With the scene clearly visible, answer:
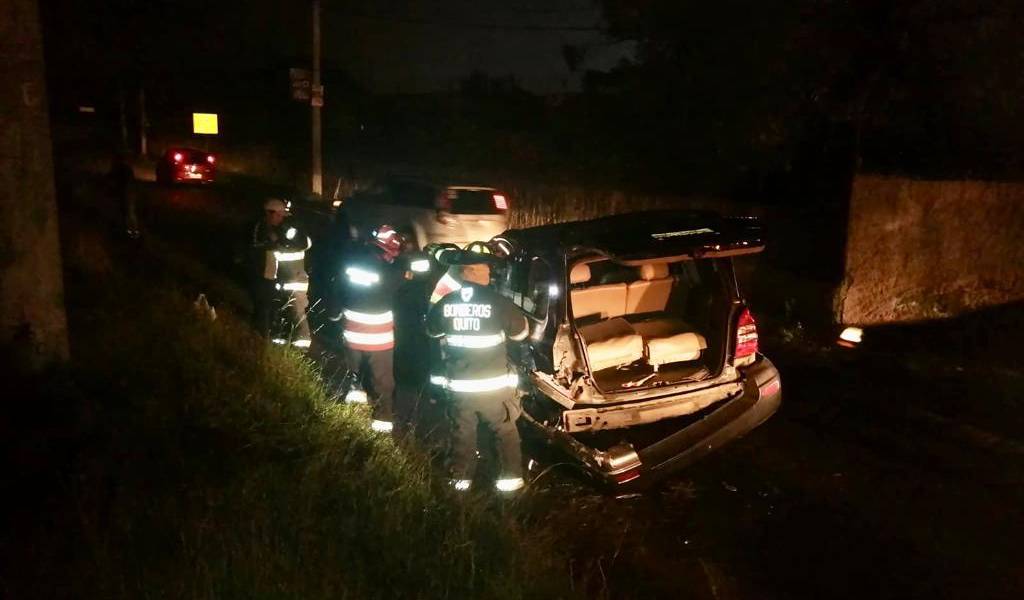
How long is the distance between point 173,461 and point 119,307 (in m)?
3.39

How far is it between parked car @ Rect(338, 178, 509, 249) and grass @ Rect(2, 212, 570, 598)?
23.2 ft

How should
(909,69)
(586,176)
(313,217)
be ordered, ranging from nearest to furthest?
(909,69) < (313,217) < (586,176)

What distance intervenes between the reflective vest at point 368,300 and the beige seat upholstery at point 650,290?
187cm

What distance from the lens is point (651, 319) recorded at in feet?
21.2

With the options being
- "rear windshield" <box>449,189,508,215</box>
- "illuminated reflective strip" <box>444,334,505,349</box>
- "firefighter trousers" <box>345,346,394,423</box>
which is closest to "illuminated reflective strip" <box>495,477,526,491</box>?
"illuminated reflective strip" <box>444,334,505,349</box>

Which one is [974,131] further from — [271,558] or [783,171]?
[271,558]

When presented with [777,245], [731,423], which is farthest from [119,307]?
[777,245]

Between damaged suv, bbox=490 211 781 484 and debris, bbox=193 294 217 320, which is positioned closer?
damaged suv, bbox=490 211 781 484

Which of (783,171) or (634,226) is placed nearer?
(634,226)

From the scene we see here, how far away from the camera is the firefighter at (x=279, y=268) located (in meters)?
7.81

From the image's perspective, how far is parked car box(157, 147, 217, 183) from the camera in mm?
25578

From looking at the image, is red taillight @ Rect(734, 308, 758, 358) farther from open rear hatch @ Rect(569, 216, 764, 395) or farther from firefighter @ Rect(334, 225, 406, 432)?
firefighter @ Rect(334, 225, 406, 432)

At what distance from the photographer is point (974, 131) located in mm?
12969

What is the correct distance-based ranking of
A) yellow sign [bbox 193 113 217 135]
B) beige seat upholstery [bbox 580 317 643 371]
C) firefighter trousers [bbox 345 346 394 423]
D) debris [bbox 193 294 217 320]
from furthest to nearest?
1. yellow sign [bbox 193 113 217 135]
2. debris [bbox 193 294 217 320]
3. firefighter trousers [bbox 345 346 394 423]
4. beige seat upholstery [bbox 580 317 643 371]
